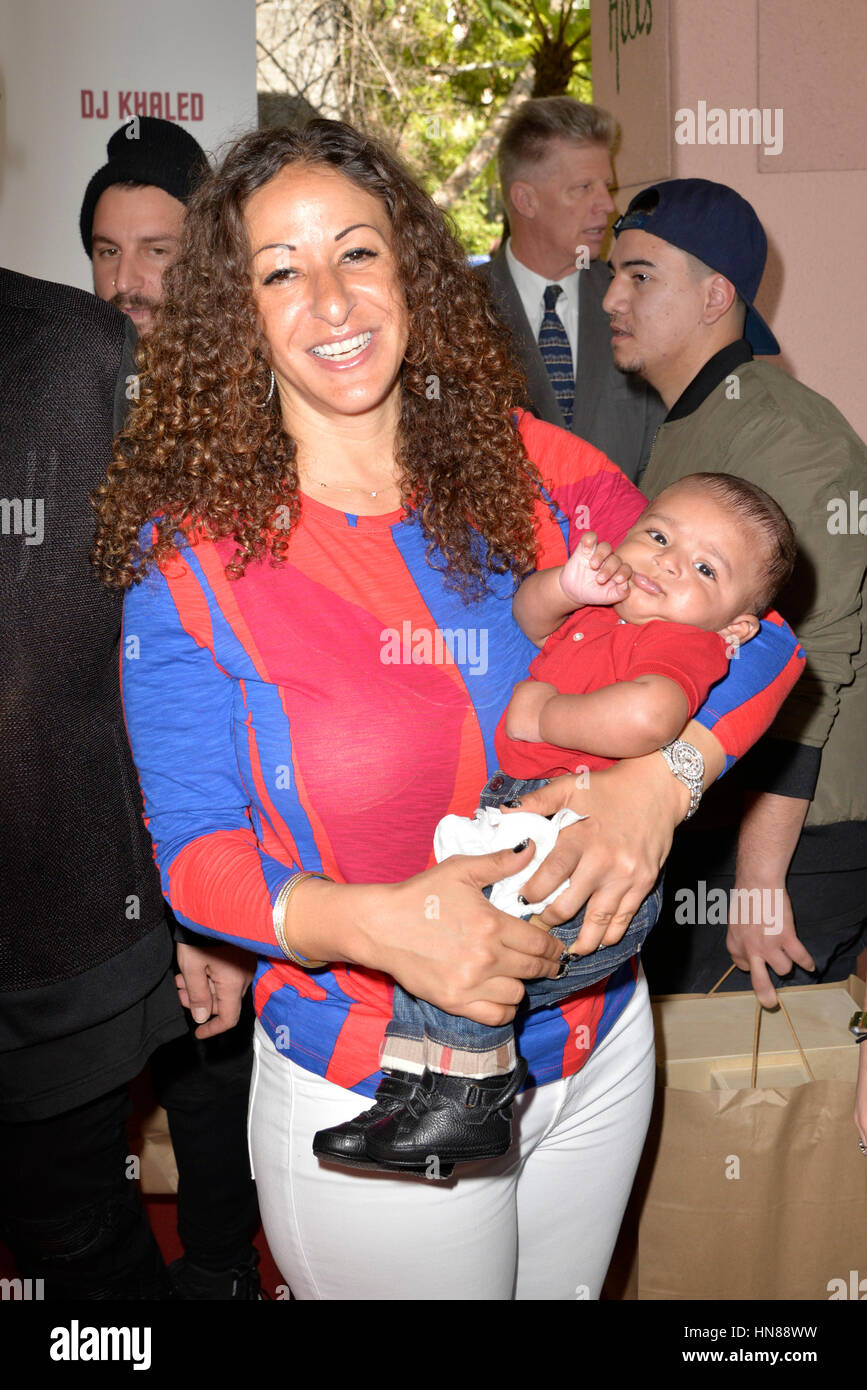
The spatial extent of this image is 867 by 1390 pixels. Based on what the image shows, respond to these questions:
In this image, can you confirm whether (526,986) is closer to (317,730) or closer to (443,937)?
(443,937)

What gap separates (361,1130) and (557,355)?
3.06 m

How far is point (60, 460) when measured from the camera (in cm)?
144

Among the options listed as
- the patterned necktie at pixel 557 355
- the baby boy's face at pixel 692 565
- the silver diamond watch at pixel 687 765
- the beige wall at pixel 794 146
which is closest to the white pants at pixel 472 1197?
the silver diamond watch at pixel 687 765

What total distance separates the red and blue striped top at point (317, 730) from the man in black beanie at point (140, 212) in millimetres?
1705

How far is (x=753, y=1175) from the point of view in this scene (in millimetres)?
1888

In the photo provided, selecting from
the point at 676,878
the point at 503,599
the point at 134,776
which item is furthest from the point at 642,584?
the point at 676,878

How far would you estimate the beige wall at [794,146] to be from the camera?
3.55m

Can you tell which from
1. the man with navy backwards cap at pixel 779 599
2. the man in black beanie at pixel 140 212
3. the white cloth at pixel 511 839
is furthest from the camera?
the man in black beanie at pixel 140 212

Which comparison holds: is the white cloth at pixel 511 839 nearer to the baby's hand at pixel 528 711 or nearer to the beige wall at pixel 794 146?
the baby's hand at pixel 528 711

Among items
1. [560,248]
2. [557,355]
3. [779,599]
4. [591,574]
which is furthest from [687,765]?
[560,248]

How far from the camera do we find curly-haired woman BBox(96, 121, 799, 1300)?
4.44 feet

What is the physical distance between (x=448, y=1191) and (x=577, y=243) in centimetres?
332

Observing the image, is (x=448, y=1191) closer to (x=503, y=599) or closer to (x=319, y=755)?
(x=319, y=755)

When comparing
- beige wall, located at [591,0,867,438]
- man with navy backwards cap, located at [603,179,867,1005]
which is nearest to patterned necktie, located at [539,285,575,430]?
beige wall, located at [591,0,867,438]
